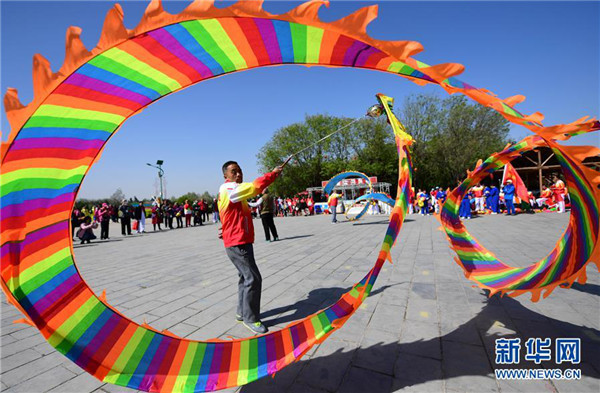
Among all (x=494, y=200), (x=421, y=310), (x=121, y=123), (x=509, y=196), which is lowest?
(x=421, y=310)

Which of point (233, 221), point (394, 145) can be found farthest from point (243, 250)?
point (394, 145)

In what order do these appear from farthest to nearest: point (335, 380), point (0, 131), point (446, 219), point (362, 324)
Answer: point (446, 219) < point (362, 324) < point (335, 380) < point (0, 131)

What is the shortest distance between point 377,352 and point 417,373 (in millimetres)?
423

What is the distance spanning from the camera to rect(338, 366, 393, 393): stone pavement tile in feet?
7.40

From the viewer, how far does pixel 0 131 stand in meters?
1.73

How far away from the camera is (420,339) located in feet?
9.70

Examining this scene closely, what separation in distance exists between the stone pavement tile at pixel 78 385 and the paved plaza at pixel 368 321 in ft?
0.03

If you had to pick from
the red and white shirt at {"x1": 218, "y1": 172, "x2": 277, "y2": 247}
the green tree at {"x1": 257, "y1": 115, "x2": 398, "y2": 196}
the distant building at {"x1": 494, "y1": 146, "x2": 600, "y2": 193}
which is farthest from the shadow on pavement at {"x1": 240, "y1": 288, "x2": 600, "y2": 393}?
the green tree at {"x1": 257, "y1": 115, "x2": 398, "y2": 196}

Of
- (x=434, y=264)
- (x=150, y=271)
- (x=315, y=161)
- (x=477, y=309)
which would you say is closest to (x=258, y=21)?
(x=477, y=309)

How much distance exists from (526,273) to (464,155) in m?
34.3

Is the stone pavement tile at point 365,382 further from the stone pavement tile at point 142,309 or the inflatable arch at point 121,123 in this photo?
the stone pavement tile at point 142,309

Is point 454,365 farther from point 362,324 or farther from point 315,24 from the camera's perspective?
point 315,24

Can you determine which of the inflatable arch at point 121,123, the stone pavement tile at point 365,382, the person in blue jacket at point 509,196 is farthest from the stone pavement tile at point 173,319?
the person in blue jacket at point 509,196

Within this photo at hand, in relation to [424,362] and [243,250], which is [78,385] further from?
[424,362]
